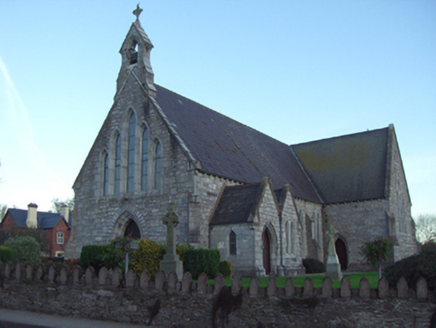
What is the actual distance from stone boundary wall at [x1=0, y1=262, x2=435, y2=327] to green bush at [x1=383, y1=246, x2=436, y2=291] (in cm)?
52

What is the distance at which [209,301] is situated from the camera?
10.5 meters

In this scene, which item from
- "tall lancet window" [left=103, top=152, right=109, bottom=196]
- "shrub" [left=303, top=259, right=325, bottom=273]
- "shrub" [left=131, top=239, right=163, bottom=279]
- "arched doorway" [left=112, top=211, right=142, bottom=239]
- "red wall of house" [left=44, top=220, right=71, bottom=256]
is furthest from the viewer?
"red wall of house" [left=44, top=220, right=71, bottom=256]

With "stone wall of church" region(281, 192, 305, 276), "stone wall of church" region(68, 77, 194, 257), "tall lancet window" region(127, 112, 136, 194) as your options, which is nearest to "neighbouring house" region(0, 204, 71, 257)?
"stone wall of church" region(68, 77, 194, 257)

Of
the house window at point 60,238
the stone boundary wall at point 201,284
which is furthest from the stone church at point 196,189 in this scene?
the house window at point 60,238

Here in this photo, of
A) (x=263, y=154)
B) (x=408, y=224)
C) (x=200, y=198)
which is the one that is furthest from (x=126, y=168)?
(x=408, y=224)

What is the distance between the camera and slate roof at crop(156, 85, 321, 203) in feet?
78.2

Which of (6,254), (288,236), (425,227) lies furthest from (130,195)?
(425,227)

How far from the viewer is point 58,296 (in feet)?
41.8

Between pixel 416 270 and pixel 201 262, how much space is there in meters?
9.77

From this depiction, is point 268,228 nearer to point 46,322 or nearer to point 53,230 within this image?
point 46,322

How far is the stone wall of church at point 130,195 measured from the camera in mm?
21714

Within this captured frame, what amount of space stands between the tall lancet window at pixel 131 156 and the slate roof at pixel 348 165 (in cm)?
1677

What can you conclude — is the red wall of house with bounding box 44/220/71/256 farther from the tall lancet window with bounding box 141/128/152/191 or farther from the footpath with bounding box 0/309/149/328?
the footpath with bounding box 0/309/149/328

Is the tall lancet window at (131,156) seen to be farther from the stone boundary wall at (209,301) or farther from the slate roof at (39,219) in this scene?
the slate roof at (39,219)
